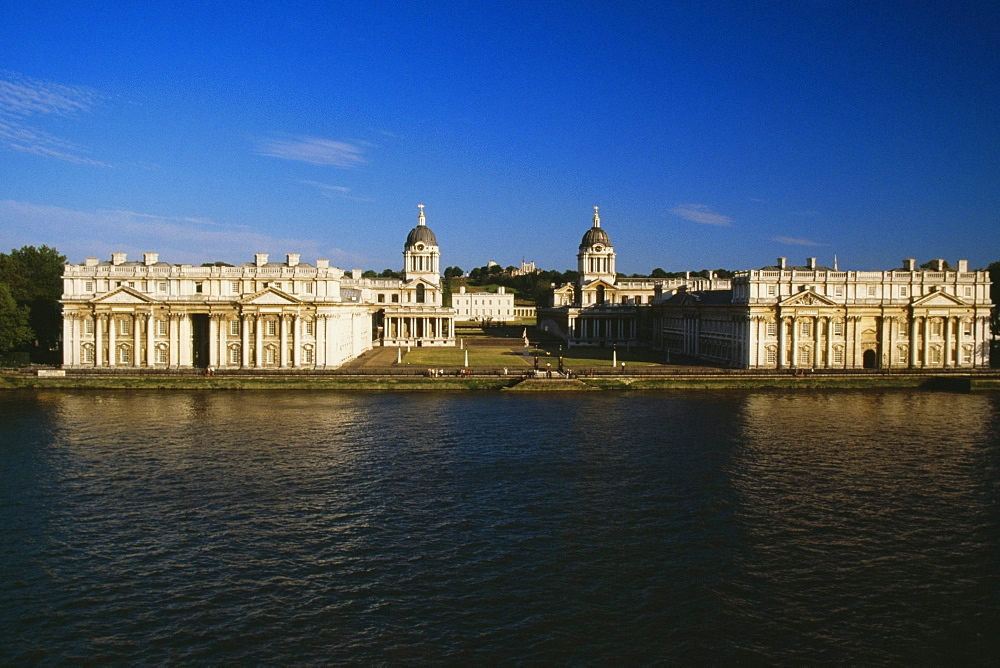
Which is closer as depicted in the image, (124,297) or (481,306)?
(124,297)

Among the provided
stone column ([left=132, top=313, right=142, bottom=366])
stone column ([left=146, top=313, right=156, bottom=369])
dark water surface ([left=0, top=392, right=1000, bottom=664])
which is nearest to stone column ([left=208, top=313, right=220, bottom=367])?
stone column ([left=146, top=313, right=156, bottom=369])

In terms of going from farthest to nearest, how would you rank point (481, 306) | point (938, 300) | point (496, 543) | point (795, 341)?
point (481, 306) → point (938, 300) → point (795, 341) → point (496, 543)

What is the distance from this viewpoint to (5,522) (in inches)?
1052

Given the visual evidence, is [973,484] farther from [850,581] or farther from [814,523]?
[850,581]

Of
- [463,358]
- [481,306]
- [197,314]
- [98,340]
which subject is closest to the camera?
[98,340]

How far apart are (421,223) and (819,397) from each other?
193ft

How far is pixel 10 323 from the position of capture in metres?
68.1

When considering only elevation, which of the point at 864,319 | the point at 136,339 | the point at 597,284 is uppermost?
the point at 597,284

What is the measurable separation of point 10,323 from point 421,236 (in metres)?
46.4

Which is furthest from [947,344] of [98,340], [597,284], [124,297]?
[98,340]

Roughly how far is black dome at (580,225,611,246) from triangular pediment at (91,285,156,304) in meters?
58.3

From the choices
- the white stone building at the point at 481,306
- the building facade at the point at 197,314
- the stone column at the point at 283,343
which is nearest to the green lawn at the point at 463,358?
the building facade at the point at 197,314

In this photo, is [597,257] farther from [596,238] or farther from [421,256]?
[421,256]

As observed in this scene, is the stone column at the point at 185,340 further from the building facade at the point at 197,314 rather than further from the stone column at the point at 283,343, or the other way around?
the stone column at the point at 283,343
